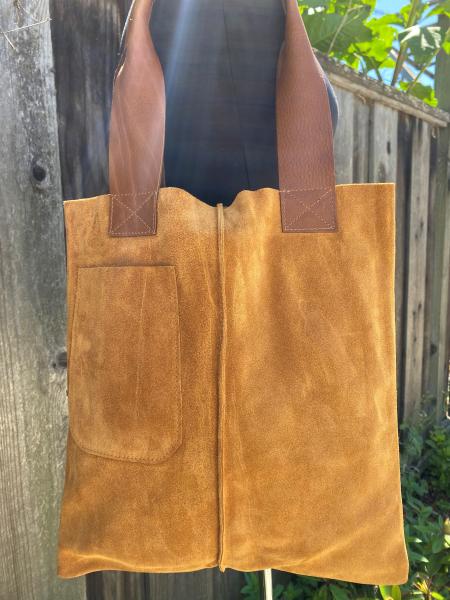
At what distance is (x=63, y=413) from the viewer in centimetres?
122

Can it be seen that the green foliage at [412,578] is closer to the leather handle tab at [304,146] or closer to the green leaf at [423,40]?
the leather handle tab at [304,146]

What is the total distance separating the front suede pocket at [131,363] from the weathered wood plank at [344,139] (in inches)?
55.6

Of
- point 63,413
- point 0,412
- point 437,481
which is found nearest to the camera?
point 0,412

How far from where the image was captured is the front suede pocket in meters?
0.81

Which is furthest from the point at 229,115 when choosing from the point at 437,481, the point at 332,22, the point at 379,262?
the point at 437,481

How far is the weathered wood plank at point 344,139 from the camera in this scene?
1980 millimetres

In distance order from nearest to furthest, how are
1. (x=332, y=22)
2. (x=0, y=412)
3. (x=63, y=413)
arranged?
(x=0, y=412) → (x=63, y=413) → (x=332, y=22)

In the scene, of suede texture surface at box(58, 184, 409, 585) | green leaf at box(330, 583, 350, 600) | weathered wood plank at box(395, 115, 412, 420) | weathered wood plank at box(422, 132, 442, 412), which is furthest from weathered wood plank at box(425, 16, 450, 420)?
suede texture surface at box(58, 184, 409, 585)

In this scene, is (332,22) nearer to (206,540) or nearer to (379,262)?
(379,262)

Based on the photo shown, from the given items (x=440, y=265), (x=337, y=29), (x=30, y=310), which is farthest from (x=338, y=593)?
(x=337, y=29)

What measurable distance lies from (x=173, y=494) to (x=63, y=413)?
0.53 meters

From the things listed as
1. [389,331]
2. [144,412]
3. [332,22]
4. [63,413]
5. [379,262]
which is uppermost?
[332,22]

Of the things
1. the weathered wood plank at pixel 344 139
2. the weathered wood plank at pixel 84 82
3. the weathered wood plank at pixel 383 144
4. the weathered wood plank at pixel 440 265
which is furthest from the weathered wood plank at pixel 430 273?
the weathered wood plank at pixel 84 82

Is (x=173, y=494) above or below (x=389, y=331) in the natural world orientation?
below
